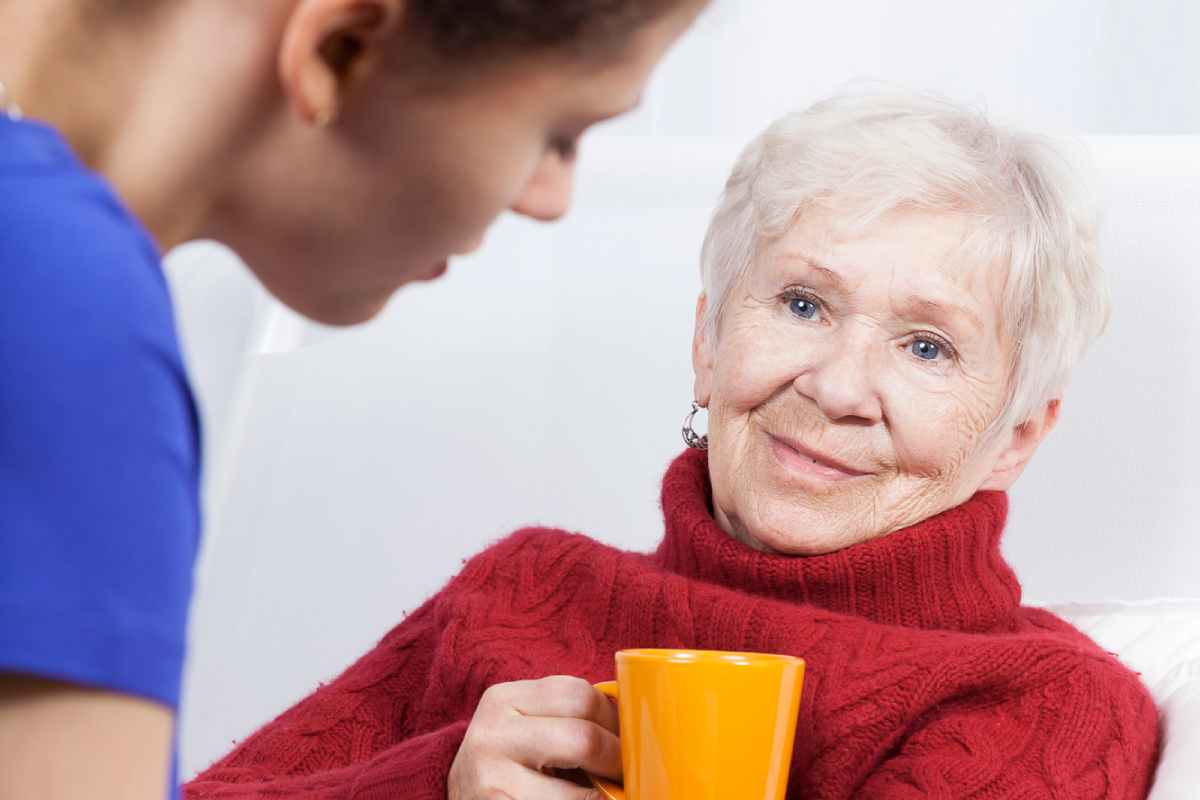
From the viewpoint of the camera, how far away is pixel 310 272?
0.64 metres

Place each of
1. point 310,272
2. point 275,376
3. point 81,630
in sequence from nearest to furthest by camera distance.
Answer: point 81,630 → point 310,272 → point 275,376

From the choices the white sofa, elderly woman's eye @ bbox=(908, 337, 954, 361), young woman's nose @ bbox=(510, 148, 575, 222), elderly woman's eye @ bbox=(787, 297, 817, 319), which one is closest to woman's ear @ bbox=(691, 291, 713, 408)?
elderly woman's eye @ bbox=(787, 297, 817, 319)

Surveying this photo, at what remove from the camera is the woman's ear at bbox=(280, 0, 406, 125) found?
1.68ft

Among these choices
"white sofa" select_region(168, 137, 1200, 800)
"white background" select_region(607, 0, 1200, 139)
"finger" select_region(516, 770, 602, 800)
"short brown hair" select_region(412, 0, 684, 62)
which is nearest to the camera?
"short brown hair" select_region(412, 0, 684, 62)

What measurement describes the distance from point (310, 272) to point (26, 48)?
0.57 feet

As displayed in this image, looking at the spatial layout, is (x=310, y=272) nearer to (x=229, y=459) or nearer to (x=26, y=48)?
(x=26, y=48)

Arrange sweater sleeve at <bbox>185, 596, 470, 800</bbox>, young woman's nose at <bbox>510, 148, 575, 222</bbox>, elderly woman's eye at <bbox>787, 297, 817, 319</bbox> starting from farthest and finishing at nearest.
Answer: elderly woman's eye at <bbox>787, 297, 817, 319</bbox>, sweater sleeve at <bbox>185, 596, 470, 800</bbox>, young woman's nose at <bbox>510, 148, 575, 222</bbox>

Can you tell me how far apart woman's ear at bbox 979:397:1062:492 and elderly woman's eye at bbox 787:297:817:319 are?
292 mm

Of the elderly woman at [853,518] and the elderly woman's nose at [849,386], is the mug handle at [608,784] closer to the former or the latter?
the elderly woman at [853,518]

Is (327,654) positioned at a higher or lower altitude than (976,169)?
lower

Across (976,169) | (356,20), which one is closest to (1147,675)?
(976,169)

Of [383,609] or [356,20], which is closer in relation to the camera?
[356,20]

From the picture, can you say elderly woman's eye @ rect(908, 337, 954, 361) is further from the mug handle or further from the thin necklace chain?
the thin necklace chain

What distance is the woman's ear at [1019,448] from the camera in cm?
145
